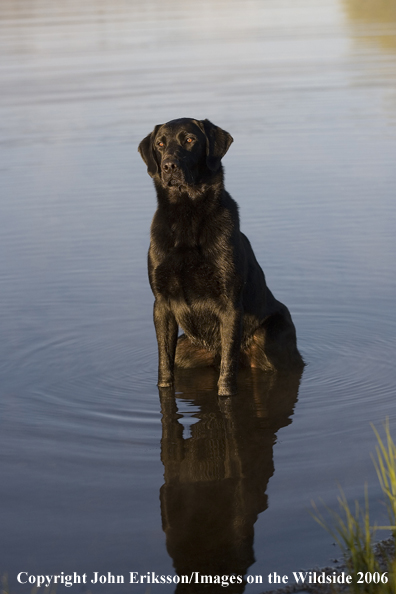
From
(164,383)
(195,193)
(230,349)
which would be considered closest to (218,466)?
(230,349)

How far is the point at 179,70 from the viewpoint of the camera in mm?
19406

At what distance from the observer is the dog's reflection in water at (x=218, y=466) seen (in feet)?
10.9

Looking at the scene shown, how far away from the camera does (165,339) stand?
17.2 ft

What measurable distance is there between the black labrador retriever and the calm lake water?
32 centimetres

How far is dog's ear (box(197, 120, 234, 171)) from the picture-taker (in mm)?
5180

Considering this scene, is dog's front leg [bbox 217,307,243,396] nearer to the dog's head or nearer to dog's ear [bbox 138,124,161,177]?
the dog's head

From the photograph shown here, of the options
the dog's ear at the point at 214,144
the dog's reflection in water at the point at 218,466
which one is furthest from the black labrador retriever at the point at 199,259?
the dog's reflection in water at the point at 218,466

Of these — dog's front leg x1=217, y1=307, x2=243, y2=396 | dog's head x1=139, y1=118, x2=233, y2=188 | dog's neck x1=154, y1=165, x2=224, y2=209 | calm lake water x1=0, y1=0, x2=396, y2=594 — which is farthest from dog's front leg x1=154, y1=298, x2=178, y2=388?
dog's head x1=139, y1=118, x2=233, y2=188

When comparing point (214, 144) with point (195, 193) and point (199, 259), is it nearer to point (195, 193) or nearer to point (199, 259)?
point (195, 193)

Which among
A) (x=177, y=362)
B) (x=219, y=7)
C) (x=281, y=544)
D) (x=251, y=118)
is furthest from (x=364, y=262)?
(x=219, y=7)

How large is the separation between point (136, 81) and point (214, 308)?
46.1ft

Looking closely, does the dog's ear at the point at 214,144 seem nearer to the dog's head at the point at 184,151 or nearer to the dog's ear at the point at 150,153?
the dog's head at the point at 184,151

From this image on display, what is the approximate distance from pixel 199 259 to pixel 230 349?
594 mm

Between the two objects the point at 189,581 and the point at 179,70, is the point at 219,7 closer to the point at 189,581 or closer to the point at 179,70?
the point at 179,70
